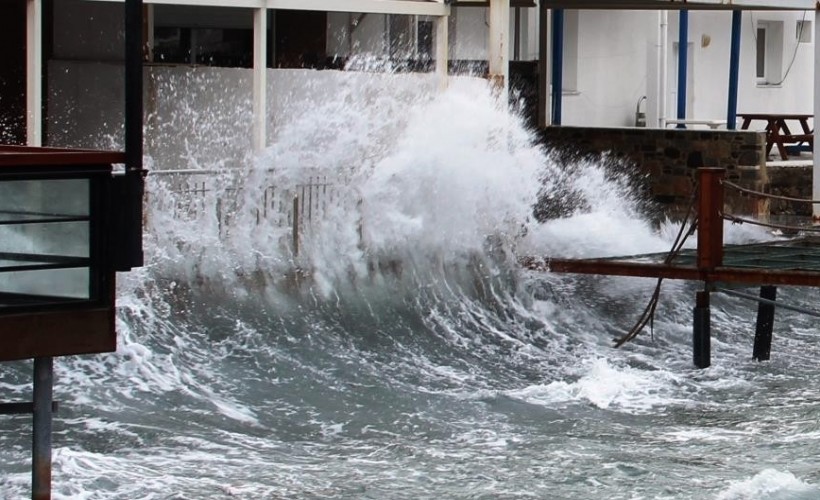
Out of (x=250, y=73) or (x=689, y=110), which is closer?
(x=250, y=73)

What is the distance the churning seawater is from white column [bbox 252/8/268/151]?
0.30 m

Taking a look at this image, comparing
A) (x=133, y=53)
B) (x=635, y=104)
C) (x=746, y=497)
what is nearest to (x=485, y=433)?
(x=746, y=497)

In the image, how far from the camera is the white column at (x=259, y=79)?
49.6ft

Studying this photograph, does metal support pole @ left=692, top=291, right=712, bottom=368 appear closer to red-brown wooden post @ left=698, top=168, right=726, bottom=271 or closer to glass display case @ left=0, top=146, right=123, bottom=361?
red-brown wooden post @ left=698, top=168, right=726, bottom=271

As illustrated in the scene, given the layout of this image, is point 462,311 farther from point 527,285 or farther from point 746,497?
point 746,497

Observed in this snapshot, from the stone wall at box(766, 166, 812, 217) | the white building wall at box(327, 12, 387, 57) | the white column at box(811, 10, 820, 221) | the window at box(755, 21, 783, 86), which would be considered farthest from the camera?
the window at box(755, 21, 783, 86)

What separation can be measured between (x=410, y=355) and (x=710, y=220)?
3.07 m

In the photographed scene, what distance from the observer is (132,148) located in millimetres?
8320

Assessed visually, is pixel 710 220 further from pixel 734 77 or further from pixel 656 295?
pixel 734 77

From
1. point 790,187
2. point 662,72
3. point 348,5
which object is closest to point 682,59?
point 662,72

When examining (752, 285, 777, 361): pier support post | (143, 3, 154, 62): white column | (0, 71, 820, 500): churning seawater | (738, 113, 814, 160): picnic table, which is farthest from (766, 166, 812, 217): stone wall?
(143, 3, 154, 62): white column

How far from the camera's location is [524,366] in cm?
1516

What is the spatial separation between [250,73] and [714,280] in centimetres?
509

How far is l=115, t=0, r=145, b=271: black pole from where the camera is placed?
27.3ft
